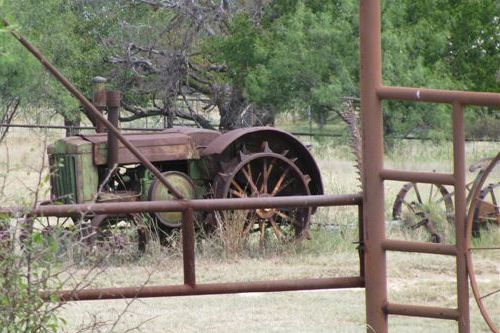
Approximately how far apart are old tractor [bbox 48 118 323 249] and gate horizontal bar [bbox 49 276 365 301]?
6.25m

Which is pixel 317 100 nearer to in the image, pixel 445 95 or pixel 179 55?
pixel 179 55

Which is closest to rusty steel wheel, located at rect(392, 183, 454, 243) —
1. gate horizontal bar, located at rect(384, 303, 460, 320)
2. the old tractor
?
the old tractor

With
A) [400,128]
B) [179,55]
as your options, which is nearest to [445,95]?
[400,128]

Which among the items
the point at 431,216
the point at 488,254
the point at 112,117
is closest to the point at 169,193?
the point at 112,117

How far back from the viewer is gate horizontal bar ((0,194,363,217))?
4.14 metres

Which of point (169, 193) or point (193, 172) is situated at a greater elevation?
point (193, 172)

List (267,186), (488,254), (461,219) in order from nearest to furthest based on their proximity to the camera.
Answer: (461,219), (488,254), (267,186)

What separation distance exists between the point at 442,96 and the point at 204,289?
1.28 m

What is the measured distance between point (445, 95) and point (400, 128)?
18.9m

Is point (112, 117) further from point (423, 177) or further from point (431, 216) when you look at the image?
point (423, 177)

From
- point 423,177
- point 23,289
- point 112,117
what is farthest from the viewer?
point 112,117

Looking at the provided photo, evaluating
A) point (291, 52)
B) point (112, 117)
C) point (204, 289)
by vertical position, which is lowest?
point (204, 289)

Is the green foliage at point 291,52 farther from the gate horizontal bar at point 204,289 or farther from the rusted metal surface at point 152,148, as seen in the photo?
the gate horizontal bar at point 204,289

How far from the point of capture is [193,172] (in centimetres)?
1161
